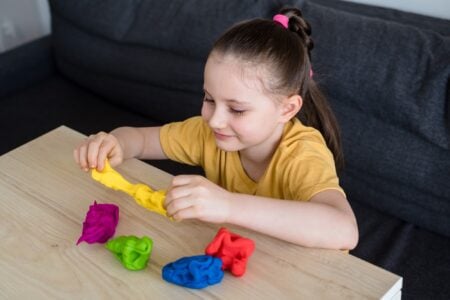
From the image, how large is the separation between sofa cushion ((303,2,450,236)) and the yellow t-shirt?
468 millimetres

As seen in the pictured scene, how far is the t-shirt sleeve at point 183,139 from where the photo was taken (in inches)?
49.3

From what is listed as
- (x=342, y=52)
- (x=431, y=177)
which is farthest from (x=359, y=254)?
(x=342, y=52)

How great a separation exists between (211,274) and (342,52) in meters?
0.95

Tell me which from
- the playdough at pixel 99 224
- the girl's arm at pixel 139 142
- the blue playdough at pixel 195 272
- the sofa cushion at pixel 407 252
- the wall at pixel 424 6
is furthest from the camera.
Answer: the wall at pixel 424 6

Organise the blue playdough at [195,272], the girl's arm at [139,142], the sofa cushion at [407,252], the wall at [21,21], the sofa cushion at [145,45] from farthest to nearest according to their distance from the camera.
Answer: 1. the wall at [21,21]
2. the sofa cushion at [145,45]
3. the sofa cushion at [407,252]
4. the girl's arm at [139,142]
5. the blue playdough at [195,272]

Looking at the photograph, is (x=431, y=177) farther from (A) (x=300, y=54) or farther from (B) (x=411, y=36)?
(A) (x=300, y=54)

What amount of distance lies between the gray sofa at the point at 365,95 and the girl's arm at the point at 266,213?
0.58 meters

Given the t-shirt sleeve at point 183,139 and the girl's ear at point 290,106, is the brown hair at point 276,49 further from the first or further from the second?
the t-shirt sleeve at point 183,139

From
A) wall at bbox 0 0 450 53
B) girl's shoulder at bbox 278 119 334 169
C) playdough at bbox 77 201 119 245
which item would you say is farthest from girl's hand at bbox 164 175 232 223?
wall at bbox 0 0 450 53

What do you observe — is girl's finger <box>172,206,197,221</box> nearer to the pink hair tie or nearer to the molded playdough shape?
the molded playdough shape

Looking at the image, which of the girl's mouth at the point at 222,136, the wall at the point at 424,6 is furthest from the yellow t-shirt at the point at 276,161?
the wall at the point at 424,6

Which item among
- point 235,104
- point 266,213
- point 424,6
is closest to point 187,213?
point 266,213

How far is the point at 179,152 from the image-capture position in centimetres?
126

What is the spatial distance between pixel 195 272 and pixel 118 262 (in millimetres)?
150
